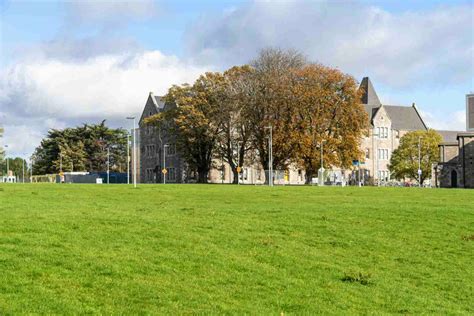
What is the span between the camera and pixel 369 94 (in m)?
146

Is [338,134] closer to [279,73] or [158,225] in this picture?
[279,73]

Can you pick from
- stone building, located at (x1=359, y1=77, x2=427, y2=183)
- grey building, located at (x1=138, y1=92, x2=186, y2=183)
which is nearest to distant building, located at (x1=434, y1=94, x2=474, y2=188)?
stone building, located at (x1=359, y1=77, x2=427, y2=183)

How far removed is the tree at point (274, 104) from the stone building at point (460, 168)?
35.1 metres

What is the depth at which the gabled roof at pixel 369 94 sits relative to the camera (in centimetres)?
14512

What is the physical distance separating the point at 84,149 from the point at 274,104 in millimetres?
78390

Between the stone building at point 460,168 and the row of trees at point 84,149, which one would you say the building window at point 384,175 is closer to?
the stone building at point 460,168

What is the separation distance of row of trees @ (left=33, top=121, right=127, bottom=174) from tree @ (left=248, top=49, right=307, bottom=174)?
226ft

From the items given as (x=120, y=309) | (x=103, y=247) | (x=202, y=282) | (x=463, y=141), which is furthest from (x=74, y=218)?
(x=463, y=141)

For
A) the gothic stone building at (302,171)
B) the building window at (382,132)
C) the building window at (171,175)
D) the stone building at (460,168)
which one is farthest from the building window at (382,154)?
the building window at (171,175)

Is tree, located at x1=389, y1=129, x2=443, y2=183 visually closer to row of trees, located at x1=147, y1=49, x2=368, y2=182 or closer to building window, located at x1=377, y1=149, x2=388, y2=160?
building window, located at x1=377, y1=149, x2=388, y2=160

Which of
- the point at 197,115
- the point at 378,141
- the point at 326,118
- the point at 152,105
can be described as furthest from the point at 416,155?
the point at 152,105

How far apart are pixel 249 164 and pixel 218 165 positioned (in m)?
12.4

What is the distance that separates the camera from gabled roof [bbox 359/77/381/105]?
145 metres

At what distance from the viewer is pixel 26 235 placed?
16.2 metres
